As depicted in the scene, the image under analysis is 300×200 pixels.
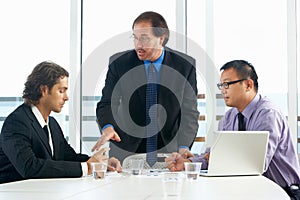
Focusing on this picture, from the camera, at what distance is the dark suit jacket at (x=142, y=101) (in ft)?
9.15

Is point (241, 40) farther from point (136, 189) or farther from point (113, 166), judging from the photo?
point (136, 189)

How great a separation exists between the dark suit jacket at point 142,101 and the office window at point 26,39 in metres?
1.64

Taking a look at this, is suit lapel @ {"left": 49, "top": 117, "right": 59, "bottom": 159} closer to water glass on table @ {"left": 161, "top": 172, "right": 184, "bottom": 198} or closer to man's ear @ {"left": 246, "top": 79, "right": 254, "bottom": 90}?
man's ear @ {"left": 246, "top": 79, "right": 254, "bottom": 90}

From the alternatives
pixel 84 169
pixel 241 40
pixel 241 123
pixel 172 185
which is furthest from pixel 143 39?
pixel 241 40

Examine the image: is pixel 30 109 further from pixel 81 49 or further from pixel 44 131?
pixel 81 49

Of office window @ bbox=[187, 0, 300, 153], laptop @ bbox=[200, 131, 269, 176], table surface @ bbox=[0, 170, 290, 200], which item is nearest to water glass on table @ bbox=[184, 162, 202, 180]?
table surface @ bbox=[0, 170, 290, 200]

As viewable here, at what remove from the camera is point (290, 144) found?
8.33 ft

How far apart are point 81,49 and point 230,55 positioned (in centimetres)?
136

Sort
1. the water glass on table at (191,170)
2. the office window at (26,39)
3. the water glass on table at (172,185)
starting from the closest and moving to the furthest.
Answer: the water glass on table at (172,185) → the water glass on table at (191,170) → the office window at (26,39)

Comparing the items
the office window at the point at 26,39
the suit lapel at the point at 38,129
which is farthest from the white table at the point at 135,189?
the office window at the point at 26,39

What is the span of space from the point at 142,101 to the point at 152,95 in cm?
8

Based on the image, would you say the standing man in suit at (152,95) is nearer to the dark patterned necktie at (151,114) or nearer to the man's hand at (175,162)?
the dark patterned necktie at (151,114)

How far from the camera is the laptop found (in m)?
2.08

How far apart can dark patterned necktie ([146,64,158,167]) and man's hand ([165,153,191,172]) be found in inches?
15.1
